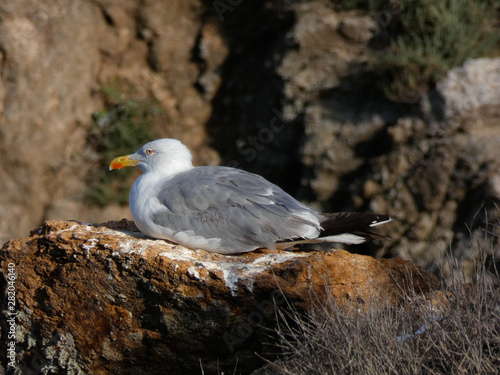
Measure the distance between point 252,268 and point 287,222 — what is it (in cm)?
52

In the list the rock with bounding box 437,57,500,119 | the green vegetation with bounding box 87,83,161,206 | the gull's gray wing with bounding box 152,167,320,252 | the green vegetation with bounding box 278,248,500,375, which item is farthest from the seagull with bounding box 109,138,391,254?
the green vegetation with bounding box 87,83,161,206

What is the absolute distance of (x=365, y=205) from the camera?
271 inches

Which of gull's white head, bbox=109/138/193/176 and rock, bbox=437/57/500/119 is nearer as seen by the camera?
gull's white head, bbox=109/138/193/176

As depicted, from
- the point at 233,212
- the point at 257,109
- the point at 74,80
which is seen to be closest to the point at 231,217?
the point at 233,212

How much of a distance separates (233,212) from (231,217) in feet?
0.12

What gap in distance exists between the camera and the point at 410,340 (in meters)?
2.82

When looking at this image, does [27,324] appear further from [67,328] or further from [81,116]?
[81,116]

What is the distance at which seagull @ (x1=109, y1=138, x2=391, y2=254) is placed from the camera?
3893 millimetres

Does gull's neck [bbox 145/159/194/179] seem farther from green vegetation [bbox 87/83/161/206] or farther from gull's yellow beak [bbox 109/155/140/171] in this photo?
green vegetation [bbox 87/83/161/206]

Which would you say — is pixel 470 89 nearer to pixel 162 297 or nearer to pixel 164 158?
pixel 164 158

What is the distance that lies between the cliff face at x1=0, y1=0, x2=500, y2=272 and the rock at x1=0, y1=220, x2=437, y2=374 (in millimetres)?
2993

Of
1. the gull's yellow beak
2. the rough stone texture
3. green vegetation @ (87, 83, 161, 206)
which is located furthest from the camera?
green vegetation @ (87, 83, 161, 206)

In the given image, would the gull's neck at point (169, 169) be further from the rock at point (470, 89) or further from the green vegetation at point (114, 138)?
the green vegetation at point (114, 138)

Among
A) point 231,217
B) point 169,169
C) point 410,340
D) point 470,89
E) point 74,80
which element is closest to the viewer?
point 410,340
